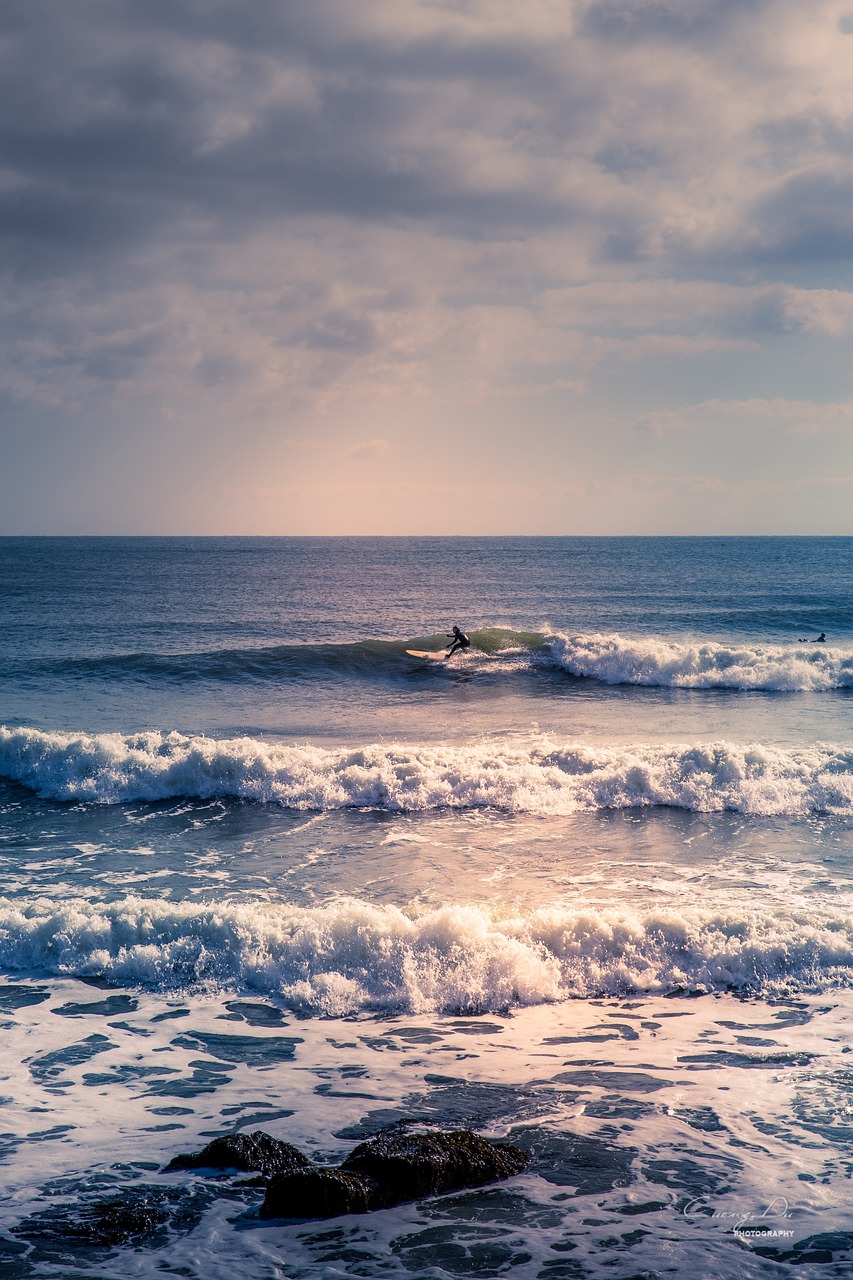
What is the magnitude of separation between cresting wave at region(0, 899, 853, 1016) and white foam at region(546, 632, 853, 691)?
1972 cm

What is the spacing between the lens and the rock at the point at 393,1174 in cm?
→ 521

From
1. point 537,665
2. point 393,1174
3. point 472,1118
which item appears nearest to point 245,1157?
point 393,1174

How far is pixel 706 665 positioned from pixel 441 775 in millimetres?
17004

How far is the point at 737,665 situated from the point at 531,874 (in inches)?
809

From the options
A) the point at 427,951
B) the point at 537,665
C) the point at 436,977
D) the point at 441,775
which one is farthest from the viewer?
the point at 537,665

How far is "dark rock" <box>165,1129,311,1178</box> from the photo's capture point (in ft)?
18.7

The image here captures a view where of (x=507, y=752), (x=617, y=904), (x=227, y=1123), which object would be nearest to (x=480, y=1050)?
(x=227, y=1123)

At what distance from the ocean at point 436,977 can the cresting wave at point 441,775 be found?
0.08m

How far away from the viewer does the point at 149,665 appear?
3020 centimetres

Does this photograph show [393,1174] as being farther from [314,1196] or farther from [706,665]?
[706,665]

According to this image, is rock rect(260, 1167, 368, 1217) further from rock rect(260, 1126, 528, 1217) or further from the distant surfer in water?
the distant surfer in water

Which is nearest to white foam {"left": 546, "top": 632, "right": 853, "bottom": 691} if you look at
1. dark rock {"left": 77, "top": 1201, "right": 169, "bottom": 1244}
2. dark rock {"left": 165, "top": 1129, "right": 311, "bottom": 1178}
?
dark rock {"left": 165, "top": 1129, "right": 311, "bottom": 1178}

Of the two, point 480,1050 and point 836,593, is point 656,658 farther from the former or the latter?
point 836,593

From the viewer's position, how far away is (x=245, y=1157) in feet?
18.8
